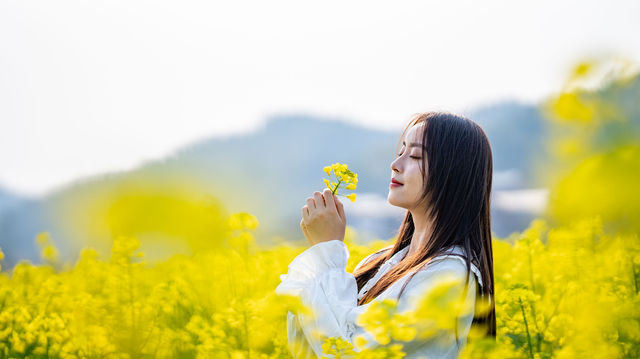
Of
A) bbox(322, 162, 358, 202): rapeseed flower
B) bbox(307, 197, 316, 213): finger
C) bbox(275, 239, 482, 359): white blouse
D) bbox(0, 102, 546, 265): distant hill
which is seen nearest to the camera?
bbox(275, 239, 482, 359): white blouse

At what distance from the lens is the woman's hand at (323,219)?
1653 mm

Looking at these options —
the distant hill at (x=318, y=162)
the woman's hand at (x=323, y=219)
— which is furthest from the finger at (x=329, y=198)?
the distant hill at (x=318, y=162)

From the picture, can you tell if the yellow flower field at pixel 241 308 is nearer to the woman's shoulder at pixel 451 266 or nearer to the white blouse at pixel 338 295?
the white blouse at pixel 338 295

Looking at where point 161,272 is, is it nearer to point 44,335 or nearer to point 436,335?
point 44,335

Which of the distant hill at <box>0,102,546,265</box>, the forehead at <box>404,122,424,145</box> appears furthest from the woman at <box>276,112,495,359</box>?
the distant hill at <box>0,102,546,265</box>

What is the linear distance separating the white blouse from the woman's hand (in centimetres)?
4

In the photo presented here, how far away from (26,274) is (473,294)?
9.92 ft

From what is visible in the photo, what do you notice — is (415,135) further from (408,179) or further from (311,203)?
(311,203)

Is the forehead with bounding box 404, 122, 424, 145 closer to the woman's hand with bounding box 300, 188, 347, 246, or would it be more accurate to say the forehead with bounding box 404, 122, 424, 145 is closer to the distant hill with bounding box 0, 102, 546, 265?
the woman's hand with bounding box 300, 188, 347, 246

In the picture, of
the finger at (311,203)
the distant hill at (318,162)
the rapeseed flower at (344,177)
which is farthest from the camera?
the distant hill at (318,162)

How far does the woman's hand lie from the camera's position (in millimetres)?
1653

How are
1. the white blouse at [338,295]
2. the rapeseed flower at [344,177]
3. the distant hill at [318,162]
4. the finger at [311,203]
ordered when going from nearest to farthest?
1. the white blouse at [338,295]
2. the rapeseed flower at [344,177]
3. the finger at [311,203]
4. the distant hill at [318,162]

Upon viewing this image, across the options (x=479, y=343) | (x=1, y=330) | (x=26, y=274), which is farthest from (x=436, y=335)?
(x=26, y=274)

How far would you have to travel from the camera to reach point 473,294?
59.0 inches
